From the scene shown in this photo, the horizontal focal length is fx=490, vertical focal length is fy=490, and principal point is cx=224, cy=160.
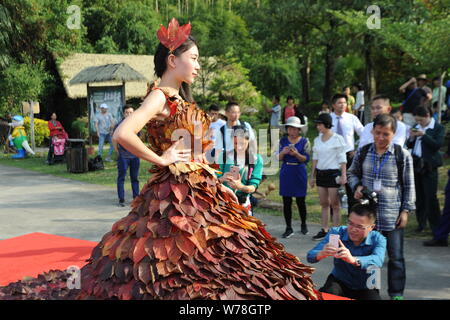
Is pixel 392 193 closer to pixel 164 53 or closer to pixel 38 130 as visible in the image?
pixel 164 53

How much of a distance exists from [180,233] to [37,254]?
3000 millimetres

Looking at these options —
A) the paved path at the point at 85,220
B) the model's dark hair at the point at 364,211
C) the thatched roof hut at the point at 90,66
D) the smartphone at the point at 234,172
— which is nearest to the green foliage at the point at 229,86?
the thatched roof hut at the point at 90,66

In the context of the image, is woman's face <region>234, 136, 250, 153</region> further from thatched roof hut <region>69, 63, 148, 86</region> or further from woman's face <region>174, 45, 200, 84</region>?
thatched roof hut <region>69, 63, 148, 86</region>

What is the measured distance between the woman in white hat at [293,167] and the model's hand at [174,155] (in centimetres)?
340

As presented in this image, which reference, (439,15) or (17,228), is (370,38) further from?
(17,228)

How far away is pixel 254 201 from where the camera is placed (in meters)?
7.04

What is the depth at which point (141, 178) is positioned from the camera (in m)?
10.2

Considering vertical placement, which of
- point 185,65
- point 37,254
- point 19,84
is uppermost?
point 19,84

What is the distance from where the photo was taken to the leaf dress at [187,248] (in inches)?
92.4

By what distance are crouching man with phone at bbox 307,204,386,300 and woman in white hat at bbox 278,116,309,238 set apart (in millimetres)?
2370

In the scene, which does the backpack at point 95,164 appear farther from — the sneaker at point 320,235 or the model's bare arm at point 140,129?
the model's bare arm at point 140,129

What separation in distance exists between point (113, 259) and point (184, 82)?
1078mm

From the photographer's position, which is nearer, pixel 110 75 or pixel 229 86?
pixel 110 75

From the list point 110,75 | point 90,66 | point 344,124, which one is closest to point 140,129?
point 344,124
